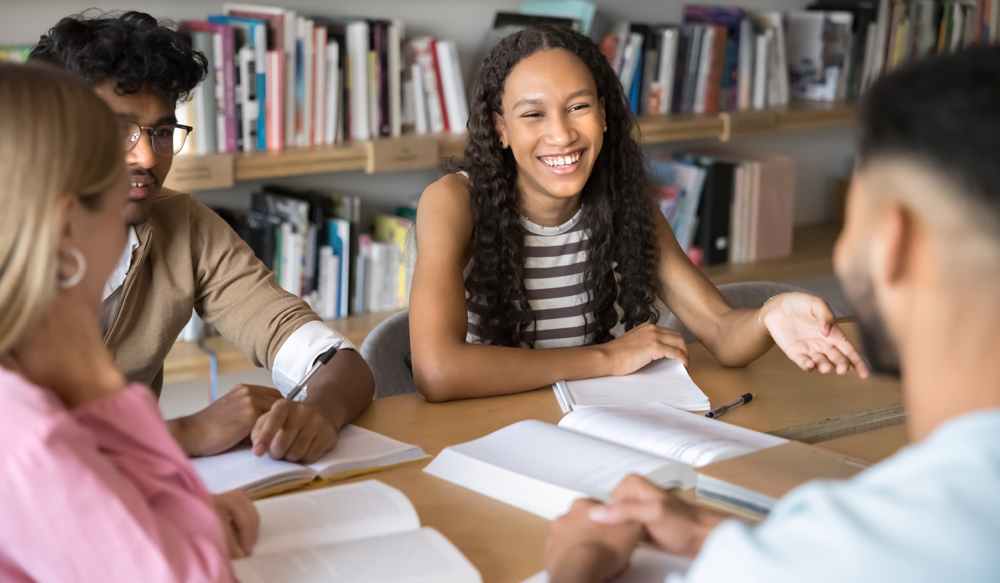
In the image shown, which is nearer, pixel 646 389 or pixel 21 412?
pixel 21 412

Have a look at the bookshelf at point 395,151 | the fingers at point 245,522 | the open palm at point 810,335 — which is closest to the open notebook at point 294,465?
the fingers at point 245,522

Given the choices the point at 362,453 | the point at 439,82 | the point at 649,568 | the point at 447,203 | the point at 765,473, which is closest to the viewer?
the point at 649,568

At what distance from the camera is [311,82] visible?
97.3 inches

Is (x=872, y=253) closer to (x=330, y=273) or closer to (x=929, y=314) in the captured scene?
(x=929, y=314)

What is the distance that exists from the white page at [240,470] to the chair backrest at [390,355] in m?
0.53

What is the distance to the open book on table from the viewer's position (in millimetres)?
1076

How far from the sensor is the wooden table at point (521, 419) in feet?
3.29

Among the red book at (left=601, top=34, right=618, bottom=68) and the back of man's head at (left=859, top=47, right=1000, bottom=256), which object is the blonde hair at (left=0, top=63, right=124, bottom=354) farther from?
the red book at (left=601, top=34, right=618, bottom=68)

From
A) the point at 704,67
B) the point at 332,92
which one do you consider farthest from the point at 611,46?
the point at 332,92

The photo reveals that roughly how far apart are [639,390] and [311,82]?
1436mm

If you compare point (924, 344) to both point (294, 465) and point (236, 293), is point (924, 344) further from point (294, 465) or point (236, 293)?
point (236, 293)

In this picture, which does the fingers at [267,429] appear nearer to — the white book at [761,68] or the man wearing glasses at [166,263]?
the man wearing glasses at [166,263]

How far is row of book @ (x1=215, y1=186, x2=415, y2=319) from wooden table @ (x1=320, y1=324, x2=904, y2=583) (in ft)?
3.57

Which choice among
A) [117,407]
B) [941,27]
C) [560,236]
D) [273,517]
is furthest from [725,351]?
[941,27]
